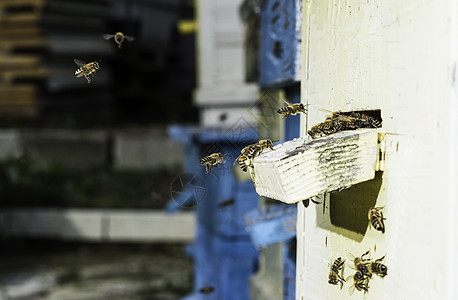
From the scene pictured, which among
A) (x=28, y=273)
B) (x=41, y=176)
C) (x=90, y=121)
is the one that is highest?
(x=90, y=121)

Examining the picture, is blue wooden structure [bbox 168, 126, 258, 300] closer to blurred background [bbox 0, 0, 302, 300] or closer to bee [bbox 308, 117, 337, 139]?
blurred background [bbox 0, 0, 302, 300]

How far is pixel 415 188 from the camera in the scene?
55.7 inches

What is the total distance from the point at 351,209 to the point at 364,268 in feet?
0.60

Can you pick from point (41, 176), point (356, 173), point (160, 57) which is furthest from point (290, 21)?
point (160, 57)

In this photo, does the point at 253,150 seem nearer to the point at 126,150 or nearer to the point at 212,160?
the point at 212,160

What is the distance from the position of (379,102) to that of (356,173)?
0.19 metres

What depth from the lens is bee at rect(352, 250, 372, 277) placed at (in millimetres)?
1611

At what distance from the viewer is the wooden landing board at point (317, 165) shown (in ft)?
4.84

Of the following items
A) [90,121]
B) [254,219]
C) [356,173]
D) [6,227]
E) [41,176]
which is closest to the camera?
[356,173]

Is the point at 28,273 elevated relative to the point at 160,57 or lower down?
lower down

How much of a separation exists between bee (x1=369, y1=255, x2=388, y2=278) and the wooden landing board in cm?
20

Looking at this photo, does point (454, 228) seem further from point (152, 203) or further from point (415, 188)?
point (152, 203)

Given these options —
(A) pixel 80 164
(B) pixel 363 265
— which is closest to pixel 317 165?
(B) pixel 363 265

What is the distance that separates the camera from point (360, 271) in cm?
165
